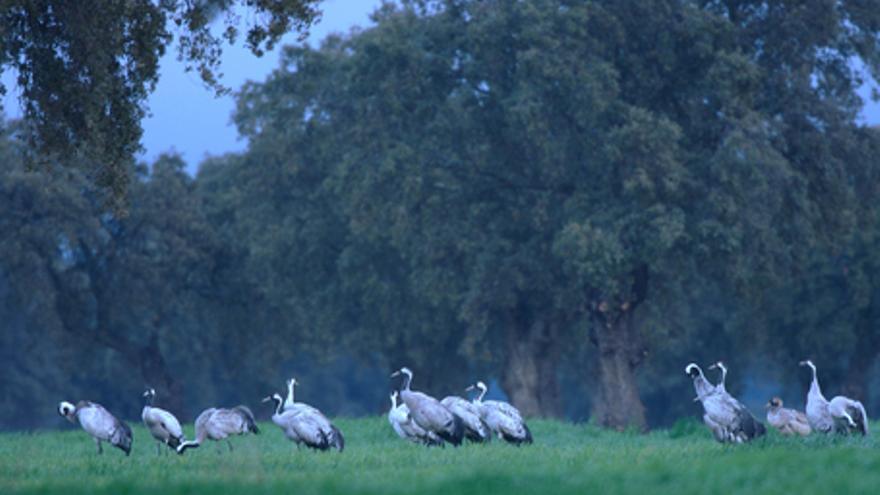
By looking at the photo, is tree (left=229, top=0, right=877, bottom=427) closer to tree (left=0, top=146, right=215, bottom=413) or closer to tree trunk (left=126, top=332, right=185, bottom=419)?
tree (left=0, top=146, right=215, bottom=413)

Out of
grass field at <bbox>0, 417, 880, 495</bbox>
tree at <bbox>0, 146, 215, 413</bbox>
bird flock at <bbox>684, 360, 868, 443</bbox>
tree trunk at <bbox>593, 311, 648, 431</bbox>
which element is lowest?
grass field at <bbox>0, 417, 880, 495</bbox>

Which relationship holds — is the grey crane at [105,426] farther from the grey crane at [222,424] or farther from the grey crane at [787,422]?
the grey crane at [787,422]

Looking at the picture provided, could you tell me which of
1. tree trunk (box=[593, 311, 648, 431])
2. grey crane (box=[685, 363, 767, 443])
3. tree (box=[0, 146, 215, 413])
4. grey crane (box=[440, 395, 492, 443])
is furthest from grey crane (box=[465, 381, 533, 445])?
tree (box=[0, 146, 215, 413])

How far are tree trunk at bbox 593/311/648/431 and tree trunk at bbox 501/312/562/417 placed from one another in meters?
4.54

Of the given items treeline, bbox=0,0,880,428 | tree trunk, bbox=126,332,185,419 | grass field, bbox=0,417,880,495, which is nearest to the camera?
grass field, bbox=0,417,880,495

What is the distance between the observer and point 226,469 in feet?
56.0

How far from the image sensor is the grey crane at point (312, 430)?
74.5 ft

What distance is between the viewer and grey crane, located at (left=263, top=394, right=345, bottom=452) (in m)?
22.7

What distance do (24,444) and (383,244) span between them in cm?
1988

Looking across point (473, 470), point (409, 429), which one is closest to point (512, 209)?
point (409, 429)

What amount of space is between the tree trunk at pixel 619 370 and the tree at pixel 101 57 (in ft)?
62.4

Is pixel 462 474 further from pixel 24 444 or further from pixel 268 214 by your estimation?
pixel 268 214

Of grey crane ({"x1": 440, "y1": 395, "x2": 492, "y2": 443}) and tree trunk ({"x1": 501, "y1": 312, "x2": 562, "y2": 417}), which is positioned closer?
grey crane ({"x1": 440, "y1": 395, "x2": 492, "y2": 443})

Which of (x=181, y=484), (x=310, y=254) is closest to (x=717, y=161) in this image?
(x=310, y=254)
